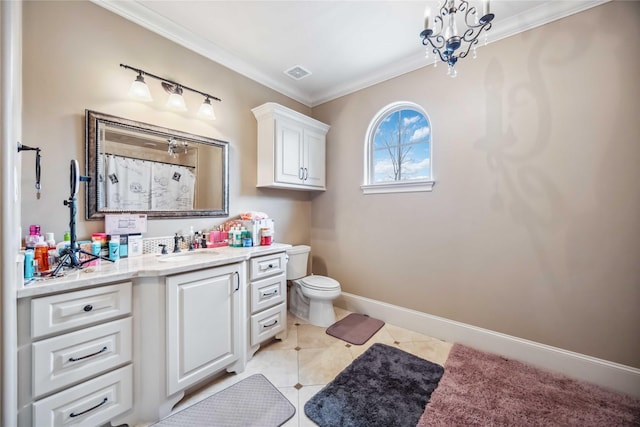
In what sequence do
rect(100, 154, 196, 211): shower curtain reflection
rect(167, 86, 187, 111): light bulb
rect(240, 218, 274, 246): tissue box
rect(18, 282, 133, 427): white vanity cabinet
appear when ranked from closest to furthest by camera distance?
rect(18, 282, 133, 427): white vanity cabinet
rect(100, 154, 196, 211): shower curtain reflection
rect(167, 86, 187, 111): light bulb
rect(240, 218, 274, 246): tissue box

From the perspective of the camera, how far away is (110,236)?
1.62 meters

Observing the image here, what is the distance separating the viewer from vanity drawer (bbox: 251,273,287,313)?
1.92 m

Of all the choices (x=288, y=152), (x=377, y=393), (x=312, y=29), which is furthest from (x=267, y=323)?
(x=312, y=29)

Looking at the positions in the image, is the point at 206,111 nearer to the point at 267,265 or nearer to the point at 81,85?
the point at 81,85

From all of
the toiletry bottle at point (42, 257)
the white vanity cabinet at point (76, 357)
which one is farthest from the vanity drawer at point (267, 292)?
the toiletry bottle at point (42, 257)

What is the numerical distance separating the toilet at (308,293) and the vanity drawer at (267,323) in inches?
16.6

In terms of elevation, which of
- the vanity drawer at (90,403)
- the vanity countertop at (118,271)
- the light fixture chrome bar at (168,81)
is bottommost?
the vanity drawer at (90,403)

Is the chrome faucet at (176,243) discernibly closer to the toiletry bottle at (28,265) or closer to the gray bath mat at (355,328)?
the toiletry bottle at (28,265)

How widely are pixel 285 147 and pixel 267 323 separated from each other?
172cm

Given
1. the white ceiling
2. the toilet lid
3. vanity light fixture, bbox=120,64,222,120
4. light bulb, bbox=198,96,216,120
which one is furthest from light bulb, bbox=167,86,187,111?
the toilet lid

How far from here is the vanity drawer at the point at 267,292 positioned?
192 cm

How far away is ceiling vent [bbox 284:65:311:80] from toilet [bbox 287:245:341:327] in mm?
1902

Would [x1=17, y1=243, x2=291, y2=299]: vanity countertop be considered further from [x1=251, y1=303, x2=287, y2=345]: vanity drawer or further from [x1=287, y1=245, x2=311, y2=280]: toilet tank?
[x1=287, y1=245, x2=311, y2=280]: toilet tank

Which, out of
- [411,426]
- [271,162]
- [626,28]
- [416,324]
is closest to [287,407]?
[411,426]
